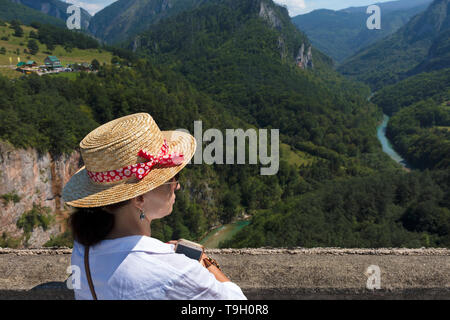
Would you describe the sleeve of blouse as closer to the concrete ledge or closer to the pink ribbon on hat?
the pink ribbon on hat

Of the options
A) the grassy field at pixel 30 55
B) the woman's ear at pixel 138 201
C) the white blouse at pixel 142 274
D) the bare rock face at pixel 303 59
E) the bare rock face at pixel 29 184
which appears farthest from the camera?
the bare rock face at pixel 303 59

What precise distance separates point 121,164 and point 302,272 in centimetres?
304

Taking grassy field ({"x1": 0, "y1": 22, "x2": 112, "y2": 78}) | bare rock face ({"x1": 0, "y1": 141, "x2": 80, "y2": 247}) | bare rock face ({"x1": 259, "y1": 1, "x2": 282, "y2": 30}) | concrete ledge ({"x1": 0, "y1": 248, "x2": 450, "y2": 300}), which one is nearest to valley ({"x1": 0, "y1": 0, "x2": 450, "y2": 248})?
bare rock face ({"x1": 0, "y1": 141, "x2": 80, "y2": 247})

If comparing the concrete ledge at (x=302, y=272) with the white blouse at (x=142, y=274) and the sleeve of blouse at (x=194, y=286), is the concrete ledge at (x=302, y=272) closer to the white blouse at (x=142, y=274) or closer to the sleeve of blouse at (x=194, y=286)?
the sleeve of blouse at (x=194, y=286)

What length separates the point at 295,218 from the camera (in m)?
35.1

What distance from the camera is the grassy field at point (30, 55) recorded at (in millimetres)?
57847

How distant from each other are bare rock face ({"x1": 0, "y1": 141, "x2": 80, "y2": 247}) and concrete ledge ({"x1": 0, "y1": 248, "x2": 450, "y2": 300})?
76.4 feet

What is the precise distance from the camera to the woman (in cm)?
180

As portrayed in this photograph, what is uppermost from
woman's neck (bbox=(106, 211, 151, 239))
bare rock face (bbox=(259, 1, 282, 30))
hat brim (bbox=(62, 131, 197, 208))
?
bare rock face (bbox=(259, 1, 282, 30))

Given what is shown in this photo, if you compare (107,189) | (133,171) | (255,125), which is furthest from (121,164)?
(255,125)

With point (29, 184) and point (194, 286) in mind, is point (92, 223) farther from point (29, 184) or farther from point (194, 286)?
point (29, 184)

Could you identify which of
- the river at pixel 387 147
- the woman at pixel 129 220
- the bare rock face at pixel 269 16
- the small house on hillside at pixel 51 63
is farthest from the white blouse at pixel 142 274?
the bare rock face at pixel 269 16

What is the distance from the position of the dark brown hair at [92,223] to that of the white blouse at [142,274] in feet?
0.24

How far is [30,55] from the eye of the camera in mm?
66125
